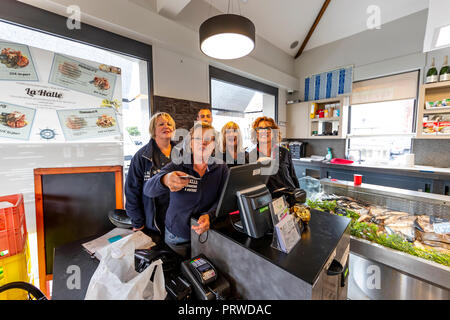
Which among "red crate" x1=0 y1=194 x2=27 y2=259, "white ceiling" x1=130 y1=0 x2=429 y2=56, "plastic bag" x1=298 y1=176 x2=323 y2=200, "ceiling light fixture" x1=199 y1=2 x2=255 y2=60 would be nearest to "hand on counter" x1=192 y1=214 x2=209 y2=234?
"red crate" x1=0 y1=194 x2=27 y2=259

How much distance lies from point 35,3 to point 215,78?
2.15 meters

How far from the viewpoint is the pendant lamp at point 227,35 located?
149 cm

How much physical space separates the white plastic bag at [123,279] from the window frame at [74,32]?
2.05 metres

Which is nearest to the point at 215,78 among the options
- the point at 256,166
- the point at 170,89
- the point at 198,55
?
the point at 198,55

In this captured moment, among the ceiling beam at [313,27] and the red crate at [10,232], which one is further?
the ceiling beam at [313,27]

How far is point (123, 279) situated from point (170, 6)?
287cm

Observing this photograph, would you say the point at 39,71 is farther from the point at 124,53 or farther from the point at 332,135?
the point at 332,135

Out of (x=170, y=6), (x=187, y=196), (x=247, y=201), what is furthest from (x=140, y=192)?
(x=170, y=6)

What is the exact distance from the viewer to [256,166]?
3.18ft

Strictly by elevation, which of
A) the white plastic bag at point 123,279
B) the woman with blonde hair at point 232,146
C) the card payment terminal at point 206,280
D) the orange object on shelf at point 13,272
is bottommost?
the orange object on shelf at point 13,272

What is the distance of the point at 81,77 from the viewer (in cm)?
197

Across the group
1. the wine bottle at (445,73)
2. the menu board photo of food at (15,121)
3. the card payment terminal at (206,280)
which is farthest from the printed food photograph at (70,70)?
the wine bottle at (445,73)

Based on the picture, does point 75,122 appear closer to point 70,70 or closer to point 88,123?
point 88,123

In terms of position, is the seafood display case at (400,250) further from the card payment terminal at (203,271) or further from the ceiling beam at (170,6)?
the ceiling beam at (170,6)
